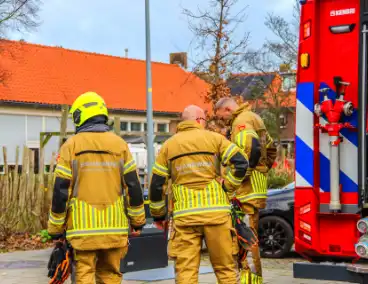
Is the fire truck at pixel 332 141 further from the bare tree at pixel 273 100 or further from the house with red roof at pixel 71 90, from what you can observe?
the bare tree at pixel 273 100

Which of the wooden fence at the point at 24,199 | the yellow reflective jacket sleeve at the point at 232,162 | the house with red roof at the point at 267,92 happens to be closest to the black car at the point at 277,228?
the wooden fence at the point at 24,199

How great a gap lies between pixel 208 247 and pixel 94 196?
1.14 meters

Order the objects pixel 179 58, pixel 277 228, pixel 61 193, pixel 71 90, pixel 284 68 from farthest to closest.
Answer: pixel 179 58 → pixel 71 90 → pixel 284 68 → pixel 277 228 → pixel 61 193

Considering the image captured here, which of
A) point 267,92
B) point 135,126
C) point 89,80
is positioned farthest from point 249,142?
point 267,92

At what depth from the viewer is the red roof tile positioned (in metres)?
42.8

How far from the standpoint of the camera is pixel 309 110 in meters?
7.10

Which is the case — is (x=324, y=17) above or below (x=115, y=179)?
above

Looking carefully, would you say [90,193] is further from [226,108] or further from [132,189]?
→ [226,108]

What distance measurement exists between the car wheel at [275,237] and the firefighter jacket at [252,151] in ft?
12.6

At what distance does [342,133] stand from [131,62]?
45.9 meters

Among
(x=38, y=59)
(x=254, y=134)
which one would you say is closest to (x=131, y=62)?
(x=38, y=59)

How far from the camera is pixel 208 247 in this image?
22.4 feet

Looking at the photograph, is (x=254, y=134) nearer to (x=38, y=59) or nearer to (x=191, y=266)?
(x=191, y=266)

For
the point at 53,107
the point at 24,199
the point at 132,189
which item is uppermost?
the point at 53,107
